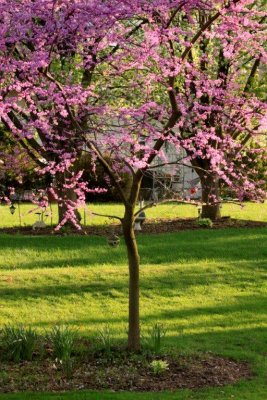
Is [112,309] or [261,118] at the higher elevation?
[261,118]

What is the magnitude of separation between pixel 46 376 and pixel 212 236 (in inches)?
397

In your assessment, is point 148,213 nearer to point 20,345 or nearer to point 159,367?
point 20,345

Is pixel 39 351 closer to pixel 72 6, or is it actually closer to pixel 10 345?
pixel 10 345

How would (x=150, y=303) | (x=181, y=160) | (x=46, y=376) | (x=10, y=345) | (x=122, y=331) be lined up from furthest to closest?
(x=150, y=303) < (x=122, y=331) < (x=181, y=160) < (x=10, y=345) < (x=46, y=376)

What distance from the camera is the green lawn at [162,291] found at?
8422 millimetres

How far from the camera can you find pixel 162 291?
450 inches

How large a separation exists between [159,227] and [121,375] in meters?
11.7

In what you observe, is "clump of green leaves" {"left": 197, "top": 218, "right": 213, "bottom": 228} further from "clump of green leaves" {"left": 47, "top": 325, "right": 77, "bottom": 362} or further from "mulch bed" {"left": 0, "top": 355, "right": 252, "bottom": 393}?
"clump of green leaves" {"left": 47, "top": 325, "right": 77, "bottom": 362}

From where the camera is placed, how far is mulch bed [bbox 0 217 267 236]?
56.4 feet

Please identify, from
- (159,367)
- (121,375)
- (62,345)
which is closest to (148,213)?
(62,345)

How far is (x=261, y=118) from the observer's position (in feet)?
23.2

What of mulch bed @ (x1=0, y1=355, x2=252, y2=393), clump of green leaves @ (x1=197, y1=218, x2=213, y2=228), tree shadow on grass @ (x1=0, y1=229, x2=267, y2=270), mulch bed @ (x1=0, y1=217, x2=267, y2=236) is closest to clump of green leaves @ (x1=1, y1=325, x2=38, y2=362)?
mulch bed @ (x1=0, y1=355, x2=252, y2=393)

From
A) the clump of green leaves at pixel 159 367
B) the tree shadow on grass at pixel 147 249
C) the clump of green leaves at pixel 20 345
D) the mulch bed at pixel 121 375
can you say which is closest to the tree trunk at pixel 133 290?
the mulch bed at pixel 121 375

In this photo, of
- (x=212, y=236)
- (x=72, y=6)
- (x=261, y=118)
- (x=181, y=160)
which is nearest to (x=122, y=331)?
(x=181, y=160)
